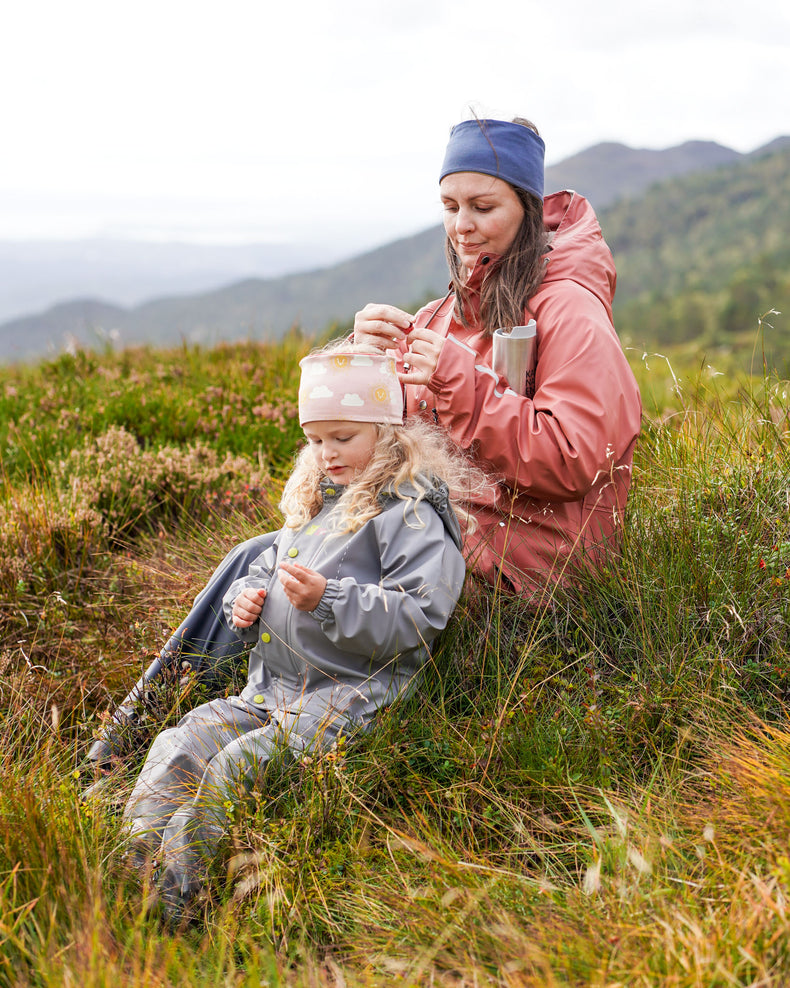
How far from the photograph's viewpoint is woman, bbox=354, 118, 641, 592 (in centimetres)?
312

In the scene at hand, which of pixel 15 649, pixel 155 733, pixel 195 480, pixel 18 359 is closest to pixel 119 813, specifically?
pixel 155 733

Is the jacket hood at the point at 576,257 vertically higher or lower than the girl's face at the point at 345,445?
higher

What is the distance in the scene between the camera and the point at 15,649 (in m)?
3.97

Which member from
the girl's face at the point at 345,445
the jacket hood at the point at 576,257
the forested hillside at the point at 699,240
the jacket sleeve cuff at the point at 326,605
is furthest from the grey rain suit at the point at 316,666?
the forested hillside at the point at 699,240

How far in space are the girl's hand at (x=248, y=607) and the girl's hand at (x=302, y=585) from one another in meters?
0.24

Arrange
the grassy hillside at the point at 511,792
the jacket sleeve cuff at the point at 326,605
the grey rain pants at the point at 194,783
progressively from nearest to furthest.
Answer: the grassy hillside at the point at 511,792 < the grey rain pants at the point at 194,783 < the jacket sleeve cuff at the point at 326,605

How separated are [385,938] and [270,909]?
0.32m

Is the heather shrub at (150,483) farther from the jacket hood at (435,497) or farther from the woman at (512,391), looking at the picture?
the jacket hood at (435,497)

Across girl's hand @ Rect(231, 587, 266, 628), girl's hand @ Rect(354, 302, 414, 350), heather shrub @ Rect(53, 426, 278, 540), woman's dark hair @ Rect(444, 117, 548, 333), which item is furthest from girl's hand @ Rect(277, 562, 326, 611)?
heather shrub @ Rect(53, 426, 278, 540)

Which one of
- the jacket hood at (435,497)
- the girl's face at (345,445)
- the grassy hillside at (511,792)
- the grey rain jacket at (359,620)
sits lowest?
the grassy hillside at (511,792)

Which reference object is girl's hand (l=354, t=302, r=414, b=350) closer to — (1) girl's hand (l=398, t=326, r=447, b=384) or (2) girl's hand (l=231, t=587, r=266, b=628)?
(1) girl's hand (l=398, t=326, r=447, b=384)

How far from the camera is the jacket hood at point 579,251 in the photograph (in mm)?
3473

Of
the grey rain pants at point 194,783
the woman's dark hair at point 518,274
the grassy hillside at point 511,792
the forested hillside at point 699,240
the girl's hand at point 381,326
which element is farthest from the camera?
the forested hillside at point 699,240

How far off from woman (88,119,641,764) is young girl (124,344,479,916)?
8.2 inches
